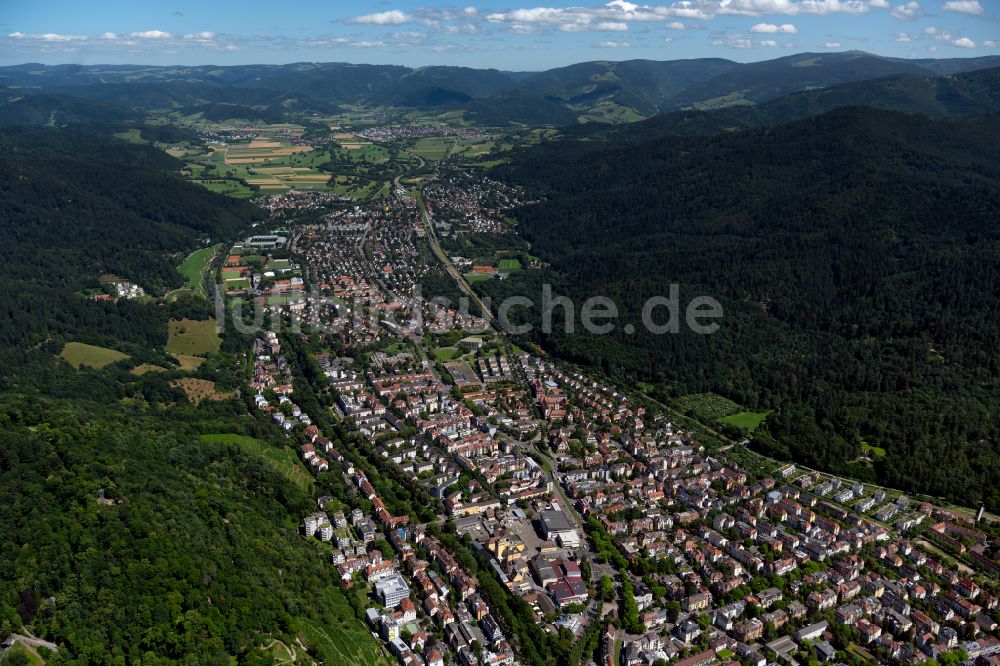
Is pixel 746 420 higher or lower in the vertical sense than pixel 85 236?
lower

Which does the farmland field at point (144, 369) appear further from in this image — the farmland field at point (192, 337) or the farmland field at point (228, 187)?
the farmland field at point (228, 187)

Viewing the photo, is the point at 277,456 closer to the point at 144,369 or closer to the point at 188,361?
the point at 144,369

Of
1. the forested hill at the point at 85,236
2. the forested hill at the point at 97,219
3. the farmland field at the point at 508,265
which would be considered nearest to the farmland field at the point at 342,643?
the forested hill at the point at 85,236

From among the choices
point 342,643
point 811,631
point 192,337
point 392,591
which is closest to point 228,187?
point 192,337

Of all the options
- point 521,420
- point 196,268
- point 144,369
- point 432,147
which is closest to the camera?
point 521,420

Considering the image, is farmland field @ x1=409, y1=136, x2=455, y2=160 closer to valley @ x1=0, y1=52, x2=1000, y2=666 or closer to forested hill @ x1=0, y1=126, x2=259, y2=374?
valley @ x1=0, y1=52, x2=1000, y2=666
